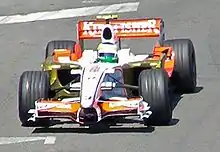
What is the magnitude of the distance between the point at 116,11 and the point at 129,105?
10.6 meters

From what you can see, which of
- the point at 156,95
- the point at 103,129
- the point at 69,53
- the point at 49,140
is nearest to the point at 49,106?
Answer: the point at 49,140

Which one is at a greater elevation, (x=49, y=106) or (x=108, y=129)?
(x=49, y=106)

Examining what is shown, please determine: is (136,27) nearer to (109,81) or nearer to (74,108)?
(109,81)

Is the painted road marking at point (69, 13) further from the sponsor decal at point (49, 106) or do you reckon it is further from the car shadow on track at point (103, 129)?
the sponsor decal at point (49, 106)

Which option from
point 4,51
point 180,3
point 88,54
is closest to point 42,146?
point 88,54

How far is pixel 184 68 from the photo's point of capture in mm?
14992

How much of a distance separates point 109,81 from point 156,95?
2.41ft

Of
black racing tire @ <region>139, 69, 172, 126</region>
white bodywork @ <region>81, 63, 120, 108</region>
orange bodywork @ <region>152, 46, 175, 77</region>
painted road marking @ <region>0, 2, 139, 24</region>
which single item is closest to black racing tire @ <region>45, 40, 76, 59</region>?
orange bodywork @ <region>152, 46, 175, 77</region>

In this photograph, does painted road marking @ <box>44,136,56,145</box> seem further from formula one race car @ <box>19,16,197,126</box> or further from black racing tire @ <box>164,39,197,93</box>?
black racing tire @ <box>164,39,197,93</box>

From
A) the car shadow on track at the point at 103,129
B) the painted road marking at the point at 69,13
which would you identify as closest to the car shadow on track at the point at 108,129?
the car shadow on track at the point at 103,129

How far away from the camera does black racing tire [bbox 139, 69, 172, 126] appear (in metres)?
13.0

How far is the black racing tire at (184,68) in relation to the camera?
15000 millimetres

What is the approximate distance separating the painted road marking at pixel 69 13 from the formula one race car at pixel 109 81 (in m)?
7.55

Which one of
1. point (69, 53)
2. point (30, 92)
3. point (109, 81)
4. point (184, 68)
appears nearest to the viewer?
point (30, 92)
